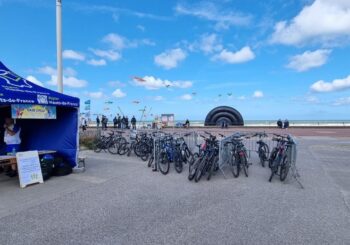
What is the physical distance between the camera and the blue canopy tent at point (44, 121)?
237 inches

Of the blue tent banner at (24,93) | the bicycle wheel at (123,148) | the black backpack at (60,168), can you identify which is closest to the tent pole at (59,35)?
the blue tent banner at (24,93)

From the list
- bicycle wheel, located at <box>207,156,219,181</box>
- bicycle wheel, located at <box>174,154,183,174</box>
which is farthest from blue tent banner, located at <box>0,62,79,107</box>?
bicycle wheel, located at <box>207,156,219,181</box>

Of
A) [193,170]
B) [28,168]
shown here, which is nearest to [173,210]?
[193,170]

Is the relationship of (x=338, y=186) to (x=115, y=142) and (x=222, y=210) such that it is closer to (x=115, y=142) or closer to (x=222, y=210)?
(x=222, y=210)

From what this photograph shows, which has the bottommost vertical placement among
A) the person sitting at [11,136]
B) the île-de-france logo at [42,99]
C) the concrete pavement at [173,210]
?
the concrete pavement at [173,210]

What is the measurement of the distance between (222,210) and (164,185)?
1928mm

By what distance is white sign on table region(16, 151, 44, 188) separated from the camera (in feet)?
19.7

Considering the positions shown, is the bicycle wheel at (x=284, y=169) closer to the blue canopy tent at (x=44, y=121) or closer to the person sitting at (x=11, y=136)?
the blue canopy tent at (x=44, y=121)

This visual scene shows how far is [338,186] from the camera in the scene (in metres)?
6.12

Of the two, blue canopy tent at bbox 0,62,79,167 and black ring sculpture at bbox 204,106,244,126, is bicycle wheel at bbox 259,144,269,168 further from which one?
black ring sculpture at bbox 204,106,244,126

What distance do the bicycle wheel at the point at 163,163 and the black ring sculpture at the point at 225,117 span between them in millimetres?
31192

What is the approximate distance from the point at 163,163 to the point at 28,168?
3.46 meters

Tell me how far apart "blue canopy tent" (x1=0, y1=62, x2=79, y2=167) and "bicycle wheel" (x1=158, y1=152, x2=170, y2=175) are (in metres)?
2.42

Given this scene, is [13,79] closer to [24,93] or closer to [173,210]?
[24,93]
